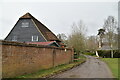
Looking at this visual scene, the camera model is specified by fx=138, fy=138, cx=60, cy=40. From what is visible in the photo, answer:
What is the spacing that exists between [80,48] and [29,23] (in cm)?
1241

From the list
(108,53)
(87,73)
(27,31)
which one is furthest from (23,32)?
(108,53)

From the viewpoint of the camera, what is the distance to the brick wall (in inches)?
300

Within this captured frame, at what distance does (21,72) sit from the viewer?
8.91 meters

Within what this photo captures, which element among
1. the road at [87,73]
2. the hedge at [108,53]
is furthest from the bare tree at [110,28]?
the road at [87,73]

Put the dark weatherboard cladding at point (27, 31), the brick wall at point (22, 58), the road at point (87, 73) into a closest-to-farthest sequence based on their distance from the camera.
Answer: the brick wall at point (22, 58), the road at point (87, 73), the dark weatherboard cladding at point (27, 31)

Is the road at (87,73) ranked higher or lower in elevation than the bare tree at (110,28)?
lower

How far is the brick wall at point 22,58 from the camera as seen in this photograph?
7.63m

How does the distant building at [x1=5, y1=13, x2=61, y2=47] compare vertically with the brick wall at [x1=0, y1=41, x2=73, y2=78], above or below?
above

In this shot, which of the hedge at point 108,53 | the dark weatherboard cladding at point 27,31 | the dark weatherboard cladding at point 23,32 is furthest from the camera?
the hedge at point 108,53

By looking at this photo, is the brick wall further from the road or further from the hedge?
the hedge

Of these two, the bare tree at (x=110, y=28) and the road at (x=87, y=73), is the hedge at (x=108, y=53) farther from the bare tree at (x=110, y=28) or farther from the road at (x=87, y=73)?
the road at (x=87, y=73)

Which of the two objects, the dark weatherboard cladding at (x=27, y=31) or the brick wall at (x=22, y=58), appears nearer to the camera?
the brick wall at (x=22, y=58)

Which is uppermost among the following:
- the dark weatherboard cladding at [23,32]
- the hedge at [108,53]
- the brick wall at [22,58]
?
the dark weatherboard cladding at [23,32]

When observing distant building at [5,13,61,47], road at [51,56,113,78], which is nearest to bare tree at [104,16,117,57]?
distant building at [5,13,61,47]
